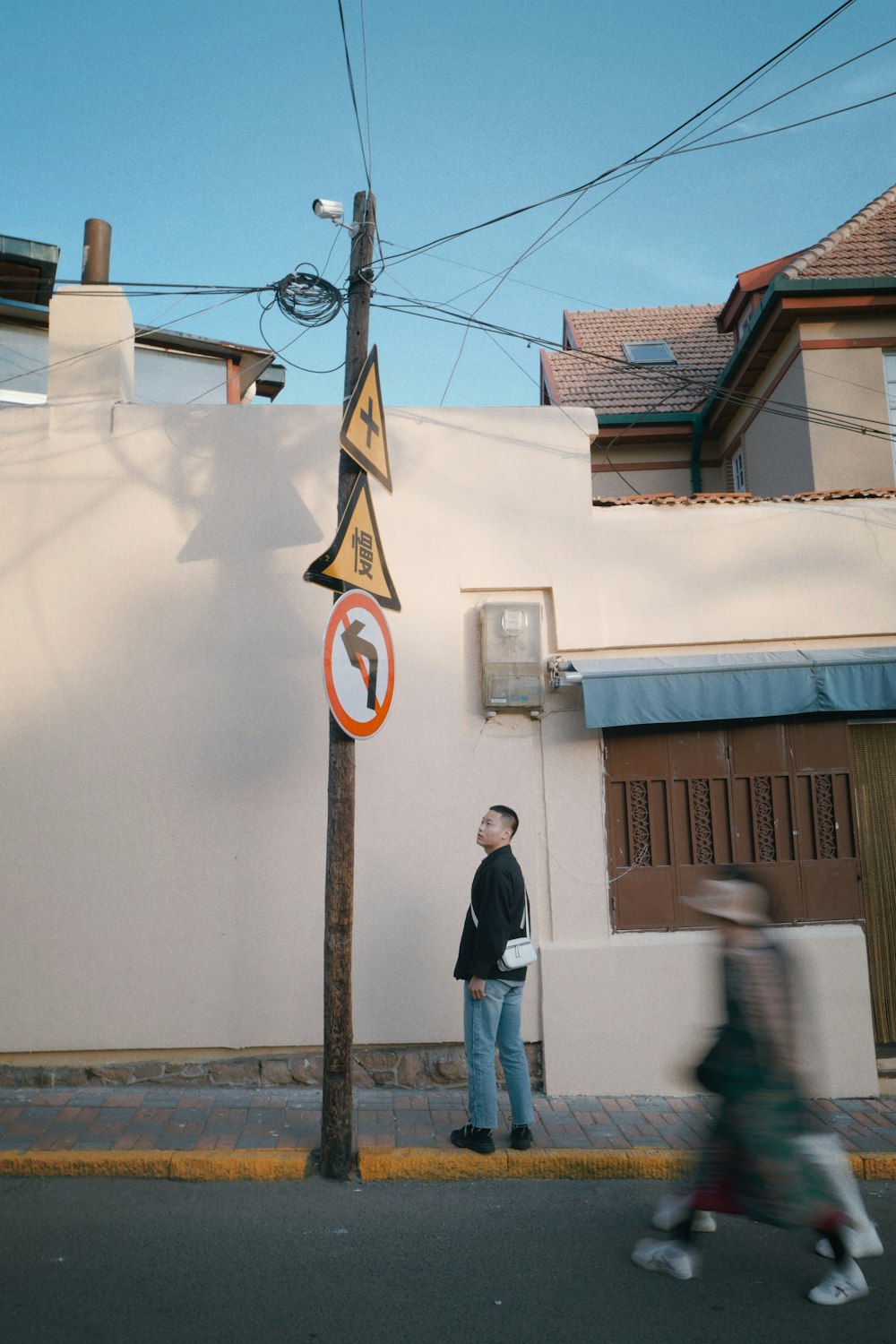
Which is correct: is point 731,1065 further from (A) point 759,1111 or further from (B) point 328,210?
(B) point 328,210

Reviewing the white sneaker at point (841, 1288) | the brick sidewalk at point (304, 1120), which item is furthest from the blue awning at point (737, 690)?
the white sneaker at point (841, 1288)

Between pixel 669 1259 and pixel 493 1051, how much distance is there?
1585mm

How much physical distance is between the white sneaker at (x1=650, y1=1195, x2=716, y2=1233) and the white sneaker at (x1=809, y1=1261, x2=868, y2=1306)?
0.51 meters

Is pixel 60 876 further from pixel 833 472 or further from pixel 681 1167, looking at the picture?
pixel 833 472

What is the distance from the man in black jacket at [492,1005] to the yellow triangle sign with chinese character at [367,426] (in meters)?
2.44

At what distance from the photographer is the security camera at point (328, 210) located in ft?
20.3

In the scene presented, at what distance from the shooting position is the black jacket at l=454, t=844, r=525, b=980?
17.8 feet

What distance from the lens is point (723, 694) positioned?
6.86m

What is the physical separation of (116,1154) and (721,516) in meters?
5.93

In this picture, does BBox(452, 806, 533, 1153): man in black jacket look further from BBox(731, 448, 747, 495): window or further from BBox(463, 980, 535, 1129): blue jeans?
BBox(731, 448, 747, 495): window

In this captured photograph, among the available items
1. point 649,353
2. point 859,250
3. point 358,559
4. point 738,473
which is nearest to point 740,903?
point 358,559

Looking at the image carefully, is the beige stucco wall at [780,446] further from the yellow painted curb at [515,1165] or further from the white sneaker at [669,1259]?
the white sneaker at [669,1259]

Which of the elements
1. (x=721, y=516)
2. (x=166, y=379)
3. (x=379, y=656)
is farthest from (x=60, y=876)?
(x=166, y=379)

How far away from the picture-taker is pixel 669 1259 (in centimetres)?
407
